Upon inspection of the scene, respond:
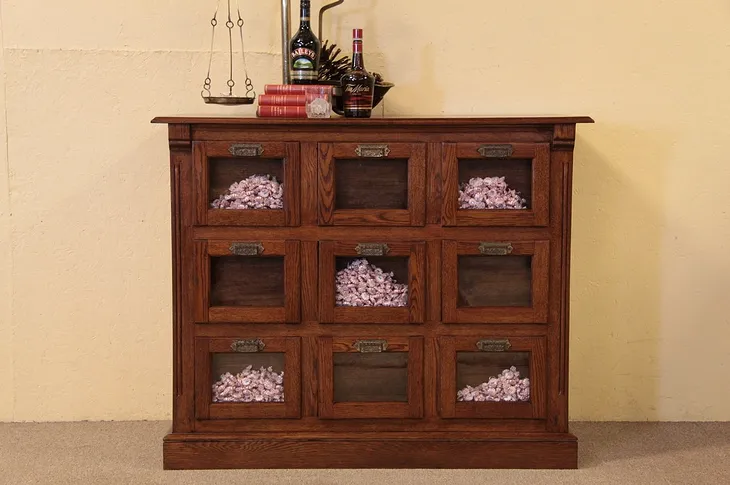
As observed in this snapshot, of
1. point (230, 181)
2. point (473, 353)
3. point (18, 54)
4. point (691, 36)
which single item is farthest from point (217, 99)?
point (691, 36)

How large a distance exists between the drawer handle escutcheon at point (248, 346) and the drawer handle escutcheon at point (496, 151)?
3.08 ft

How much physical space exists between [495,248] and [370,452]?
776 mm

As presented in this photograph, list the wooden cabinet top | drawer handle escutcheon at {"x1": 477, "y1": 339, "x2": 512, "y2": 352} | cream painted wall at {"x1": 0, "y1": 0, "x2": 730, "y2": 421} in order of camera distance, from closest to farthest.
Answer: the wooden cabinet top < drawer handle escutcheon at {"x1": 477, "y1": 339, "x2": 512, "y2": 352} < cream painted wall at {"x1": 0, "y1": 0, "x2": 730, "y2": 421}

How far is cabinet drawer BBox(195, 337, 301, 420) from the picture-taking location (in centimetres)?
312

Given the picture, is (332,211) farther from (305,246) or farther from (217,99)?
(217,99)

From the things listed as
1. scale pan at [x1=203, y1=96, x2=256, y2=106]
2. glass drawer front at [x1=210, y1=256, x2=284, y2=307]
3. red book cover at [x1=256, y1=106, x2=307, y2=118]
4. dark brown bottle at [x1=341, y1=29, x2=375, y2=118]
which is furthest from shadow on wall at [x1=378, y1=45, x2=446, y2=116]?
glass drawer front at [x1=210, y1=256, x2=284, y2=307]

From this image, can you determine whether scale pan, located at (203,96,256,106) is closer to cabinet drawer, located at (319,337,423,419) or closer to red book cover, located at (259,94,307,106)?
red book cover, located at (259,94,307,106)

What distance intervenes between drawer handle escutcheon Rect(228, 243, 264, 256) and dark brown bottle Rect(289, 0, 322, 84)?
0.57 m

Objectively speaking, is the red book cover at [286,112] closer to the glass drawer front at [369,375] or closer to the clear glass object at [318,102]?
the clear glass object at [318,102]

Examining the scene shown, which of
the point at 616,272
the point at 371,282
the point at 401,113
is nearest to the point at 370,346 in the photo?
the point at 371,282

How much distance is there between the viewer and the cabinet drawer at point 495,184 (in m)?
3.06

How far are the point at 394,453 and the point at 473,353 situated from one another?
41cm

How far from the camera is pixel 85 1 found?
346 centimetres

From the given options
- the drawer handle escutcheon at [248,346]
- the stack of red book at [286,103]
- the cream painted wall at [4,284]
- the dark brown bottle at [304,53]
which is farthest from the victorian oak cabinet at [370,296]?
the cream painted wall at [4,284]
